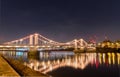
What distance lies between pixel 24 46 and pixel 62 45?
18.9 m

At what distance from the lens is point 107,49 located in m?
109

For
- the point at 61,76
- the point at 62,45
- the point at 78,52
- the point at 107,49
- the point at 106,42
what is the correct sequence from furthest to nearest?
the point at 106,42 < the point at 107,49 < the point at 78,52 < the point at 62,45 < the point at 61,76

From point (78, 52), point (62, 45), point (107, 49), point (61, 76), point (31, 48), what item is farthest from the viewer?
point (107, 49)

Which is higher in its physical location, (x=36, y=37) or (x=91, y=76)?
(x=36, y=37)

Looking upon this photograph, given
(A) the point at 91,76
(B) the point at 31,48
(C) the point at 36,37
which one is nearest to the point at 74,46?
(C) the point at 36,37

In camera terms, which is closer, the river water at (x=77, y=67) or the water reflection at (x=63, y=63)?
the river water at (x=77, y=67)

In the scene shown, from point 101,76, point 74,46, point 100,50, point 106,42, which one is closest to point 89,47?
point 100,50

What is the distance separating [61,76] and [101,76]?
422 cm

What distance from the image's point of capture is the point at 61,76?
2636 cm

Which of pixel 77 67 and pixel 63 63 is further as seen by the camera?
pixel 63 63

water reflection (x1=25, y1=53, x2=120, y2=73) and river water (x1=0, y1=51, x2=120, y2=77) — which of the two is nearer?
river water (x1=0, y1=51, x2=120, y2=77)

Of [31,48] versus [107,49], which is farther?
[107,49]

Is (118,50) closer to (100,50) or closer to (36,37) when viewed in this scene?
(100,50)

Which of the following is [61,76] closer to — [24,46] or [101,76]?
[101,76]
